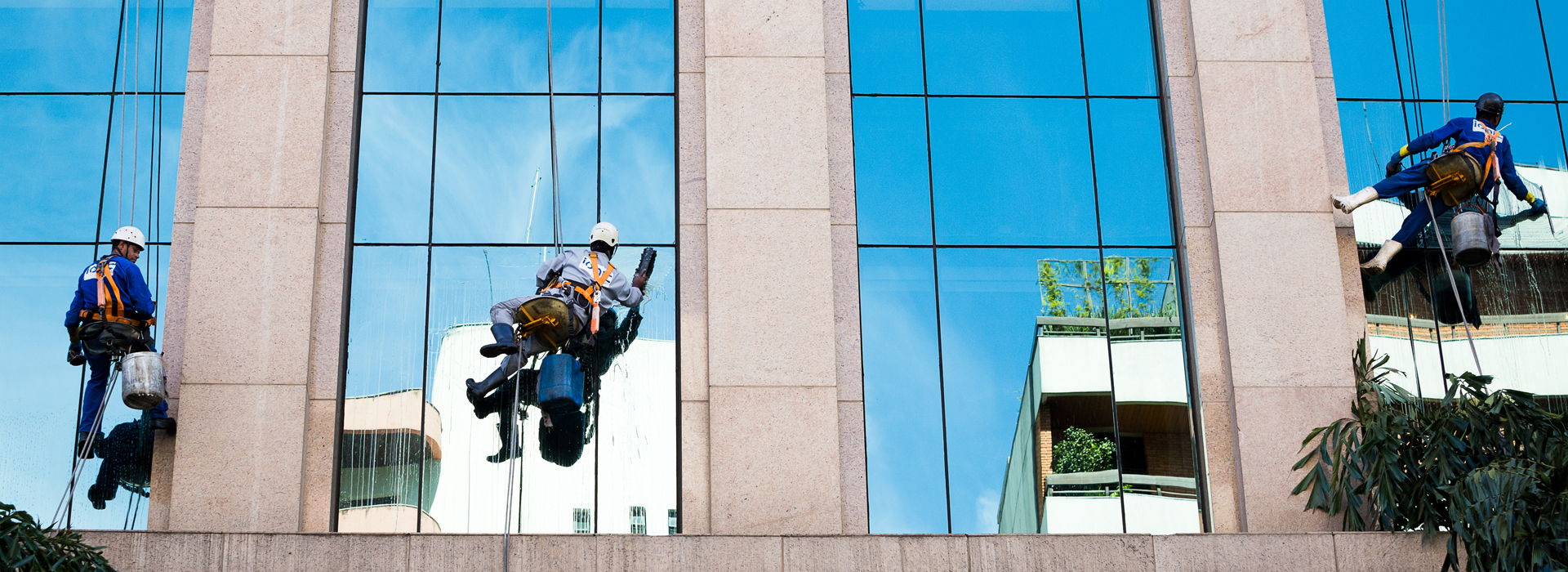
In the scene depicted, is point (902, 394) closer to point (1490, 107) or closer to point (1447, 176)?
point (1447, 176)

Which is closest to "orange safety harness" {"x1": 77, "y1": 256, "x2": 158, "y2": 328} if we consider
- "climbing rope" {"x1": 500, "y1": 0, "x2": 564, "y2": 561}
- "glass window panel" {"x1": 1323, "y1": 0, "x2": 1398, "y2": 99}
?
"climbing rope" {"x1": 500, "y1": 0, "x2": 564, "y2": 561}

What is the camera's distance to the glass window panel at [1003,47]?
17.7m

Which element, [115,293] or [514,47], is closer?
[115,293]

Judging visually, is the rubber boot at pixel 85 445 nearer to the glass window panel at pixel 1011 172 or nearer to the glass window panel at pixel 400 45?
the glass window panel at pixel 400 45

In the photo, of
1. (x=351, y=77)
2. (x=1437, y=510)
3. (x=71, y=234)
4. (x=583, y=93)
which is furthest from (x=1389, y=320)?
(x=71, y=234)

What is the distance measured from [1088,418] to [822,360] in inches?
100

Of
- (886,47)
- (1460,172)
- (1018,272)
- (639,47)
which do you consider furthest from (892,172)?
(1460,172)

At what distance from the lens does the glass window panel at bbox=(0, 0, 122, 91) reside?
17438mm

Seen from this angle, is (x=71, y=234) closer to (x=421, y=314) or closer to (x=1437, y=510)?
(x=421, y=314)

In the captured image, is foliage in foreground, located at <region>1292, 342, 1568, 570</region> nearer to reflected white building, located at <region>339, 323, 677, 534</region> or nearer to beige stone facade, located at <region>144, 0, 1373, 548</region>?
beige stone facade, located at <region>144, 0, 1373, 548</region>

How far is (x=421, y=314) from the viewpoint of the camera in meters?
16.6

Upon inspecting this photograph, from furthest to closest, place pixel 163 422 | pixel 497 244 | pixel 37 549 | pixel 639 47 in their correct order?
pixel 639 47
pixel 497 244
pixel 163 422
pixel 37 549

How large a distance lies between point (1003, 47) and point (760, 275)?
146 inches

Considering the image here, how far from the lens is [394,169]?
17125 mm
